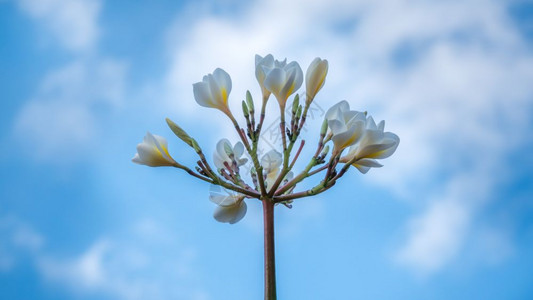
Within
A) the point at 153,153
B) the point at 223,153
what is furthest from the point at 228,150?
the point at 153,153

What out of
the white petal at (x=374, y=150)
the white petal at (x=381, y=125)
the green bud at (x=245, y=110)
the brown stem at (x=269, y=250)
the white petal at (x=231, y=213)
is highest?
the green bud at (x=245, y=110)

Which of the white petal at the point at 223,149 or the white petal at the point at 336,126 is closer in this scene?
the white petal at the point at 336,126

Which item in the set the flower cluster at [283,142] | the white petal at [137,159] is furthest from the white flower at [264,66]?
the white petal at [137,159]

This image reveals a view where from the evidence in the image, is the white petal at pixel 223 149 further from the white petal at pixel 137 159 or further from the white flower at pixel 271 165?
the white petal at pixel 137 159

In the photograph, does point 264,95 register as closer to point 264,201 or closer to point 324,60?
point 324,60

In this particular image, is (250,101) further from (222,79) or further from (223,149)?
(223,149)

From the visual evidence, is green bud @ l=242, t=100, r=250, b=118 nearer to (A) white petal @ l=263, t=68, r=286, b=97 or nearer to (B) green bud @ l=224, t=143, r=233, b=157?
(A) white petal @ l=263, t=68, r=286, b=97

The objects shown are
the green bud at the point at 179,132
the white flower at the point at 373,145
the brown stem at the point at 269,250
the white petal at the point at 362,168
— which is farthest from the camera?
the white petal at the point at 362,168
